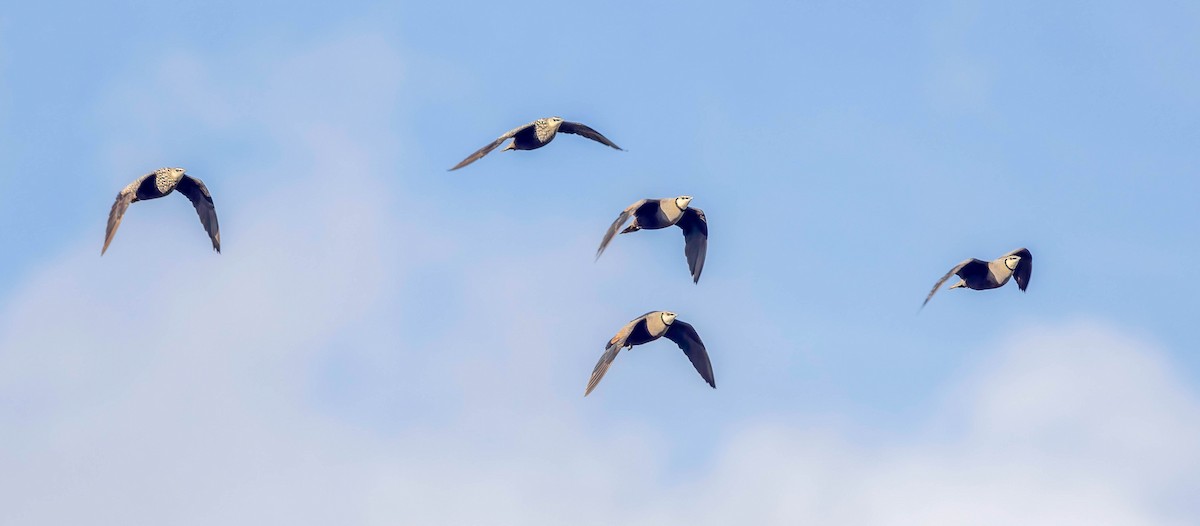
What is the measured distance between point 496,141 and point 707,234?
641cm

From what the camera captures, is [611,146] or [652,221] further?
[611,146]

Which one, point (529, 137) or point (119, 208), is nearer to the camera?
point (119, 208)

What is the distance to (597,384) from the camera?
131 ft

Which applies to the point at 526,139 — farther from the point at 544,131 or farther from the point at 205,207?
the point at 205,207

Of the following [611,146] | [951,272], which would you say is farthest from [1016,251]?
[611,146]

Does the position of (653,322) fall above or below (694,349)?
above

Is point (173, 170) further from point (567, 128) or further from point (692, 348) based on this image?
point (692, 348)

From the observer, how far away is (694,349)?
146 ft

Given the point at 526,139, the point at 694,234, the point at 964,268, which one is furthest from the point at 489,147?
the point at 964,268

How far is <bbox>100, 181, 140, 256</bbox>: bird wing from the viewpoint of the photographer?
4081 centimetres

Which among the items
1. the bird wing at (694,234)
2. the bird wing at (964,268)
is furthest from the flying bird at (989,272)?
the bird wing at (694,234)

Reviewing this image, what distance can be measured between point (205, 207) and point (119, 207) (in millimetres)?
3651

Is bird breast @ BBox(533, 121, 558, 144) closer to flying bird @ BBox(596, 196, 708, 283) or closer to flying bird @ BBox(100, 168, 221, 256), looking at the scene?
flying bird @ BBox(596, 196, 708, 283)

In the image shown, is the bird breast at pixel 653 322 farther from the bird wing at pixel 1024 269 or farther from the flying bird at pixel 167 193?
the flying bird at pixel 167 193
